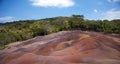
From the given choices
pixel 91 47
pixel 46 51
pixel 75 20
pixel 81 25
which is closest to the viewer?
pixel 91 47

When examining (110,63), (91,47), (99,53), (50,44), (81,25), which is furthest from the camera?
(81,25)

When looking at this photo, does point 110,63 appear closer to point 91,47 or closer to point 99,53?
point 99,53

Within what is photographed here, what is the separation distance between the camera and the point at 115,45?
30.7 meters

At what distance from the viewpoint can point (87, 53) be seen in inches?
1069

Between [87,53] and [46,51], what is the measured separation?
21.0 ft

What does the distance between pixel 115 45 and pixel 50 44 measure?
8.76m

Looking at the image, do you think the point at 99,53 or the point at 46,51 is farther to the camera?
the point at 46,51

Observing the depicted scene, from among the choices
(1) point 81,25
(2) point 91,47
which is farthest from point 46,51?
(1) point 81,25

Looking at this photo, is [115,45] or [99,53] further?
[115,45]

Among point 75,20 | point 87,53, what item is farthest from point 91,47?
point 75,20

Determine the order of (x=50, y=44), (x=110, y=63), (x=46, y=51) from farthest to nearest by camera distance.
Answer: (x=50, y=44) → (x=46, y=51) → (x=110, y=63)

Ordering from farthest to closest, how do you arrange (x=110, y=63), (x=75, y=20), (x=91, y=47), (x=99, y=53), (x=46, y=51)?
(x=75, y=20) → (x=46, y=51) → (x=91, y=47) → (x=99, y=53) → (x=110, y=63)

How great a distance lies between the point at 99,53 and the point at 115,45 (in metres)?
4.63

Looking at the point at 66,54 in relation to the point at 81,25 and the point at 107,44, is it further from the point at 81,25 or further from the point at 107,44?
Result: the point at 81,25
